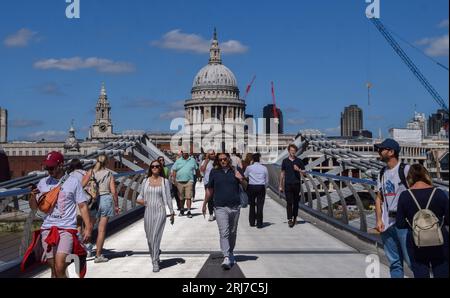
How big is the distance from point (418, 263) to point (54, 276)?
3.37 meters

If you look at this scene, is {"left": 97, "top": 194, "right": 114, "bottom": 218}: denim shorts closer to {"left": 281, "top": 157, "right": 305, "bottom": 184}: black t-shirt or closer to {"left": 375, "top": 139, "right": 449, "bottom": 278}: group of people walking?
{"left": 375, "top": 139, "right": 449, "bottom": 278}: group of people walking

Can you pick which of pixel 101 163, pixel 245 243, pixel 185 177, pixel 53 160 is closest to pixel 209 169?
pixel 185 177

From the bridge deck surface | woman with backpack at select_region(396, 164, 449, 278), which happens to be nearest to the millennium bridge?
the bridge deck surface

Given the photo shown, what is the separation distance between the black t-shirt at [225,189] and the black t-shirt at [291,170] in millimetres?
4778

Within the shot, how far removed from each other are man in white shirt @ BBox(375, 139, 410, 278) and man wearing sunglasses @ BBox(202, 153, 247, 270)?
274cm

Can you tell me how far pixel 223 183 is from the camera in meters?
9.88

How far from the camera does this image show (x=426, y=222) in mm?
6176

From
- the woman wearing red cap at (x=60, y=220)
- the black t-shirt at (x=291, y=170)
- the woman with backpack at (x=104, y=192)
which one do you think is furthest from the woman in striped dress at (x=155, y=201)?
the black t-shirt at (x=291, y=170)

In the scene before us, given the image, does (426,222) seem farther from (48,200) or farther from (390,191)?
(48,200)

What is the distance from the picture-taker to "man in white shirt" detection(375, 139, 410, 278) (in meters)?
7.15

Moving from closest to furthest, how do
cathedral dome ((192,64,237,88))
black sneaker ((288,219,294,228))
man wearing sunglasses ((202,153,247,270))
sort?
man wearing sunglasses ((202,153,247,270))
black sneaker ((288,219,294,228))
cathedral dome ((192,64,237,88))

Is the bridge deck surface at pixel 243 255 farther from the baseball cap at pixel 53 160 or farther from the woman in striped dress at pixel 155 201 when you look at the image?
the baseball cap at pixel 53 160

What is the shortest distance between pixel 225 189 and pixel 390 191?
9.99 feet
